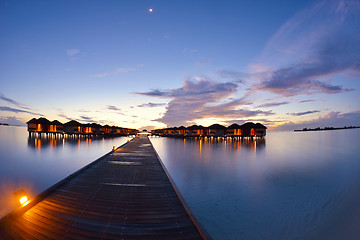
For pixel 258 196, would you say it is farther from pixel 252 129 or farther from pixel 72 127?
pixel 72 127

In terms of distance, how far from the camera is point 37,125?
52156mm

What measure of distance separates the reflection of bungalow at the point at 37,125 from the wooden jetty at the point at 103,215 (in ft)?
193

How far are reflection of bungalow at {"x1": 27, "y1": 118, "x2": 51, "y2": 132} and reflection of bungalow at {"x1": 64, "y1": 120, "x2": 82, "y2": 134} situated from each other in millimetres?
5841

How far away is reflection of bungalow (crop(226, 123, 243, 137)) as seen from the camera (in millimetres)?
58066

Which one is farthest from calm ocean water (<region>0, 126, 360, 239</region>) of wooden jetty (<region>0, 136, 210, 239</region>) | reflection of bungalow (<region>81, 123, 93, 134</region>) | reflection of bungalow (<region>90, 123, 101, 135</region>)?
reflection of bungalow (<region>90, 123, 101, 135</region>)

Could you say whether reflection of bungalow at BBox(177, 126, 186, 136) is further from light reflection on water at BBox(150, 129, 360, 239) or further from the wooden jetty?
the wooden jetty

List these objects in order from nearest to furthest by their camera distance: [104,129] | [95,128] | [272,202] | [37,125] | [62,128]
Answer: [272,202] < [37,125] < [62,128] < [95,128] < [104,129]

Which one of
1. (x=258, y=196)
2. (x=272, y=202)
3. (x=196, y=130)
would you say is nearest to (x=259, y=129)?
(x=196, y=130)

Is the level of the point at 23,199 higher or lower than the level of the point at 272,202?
higher

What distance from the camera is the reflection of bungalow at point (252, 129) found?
5674 cm

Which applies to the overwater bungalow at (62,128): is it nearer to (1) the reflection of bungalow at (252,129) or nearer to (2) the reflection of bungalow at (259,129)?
(1) the reflection of bungalow at (252,129)

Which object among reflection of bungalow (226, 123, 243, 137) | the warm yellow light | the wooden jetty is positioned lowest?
the wooden jetty

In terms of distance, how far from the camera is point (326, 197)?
1084 centimetres

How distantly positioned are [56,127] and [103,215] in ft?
218
